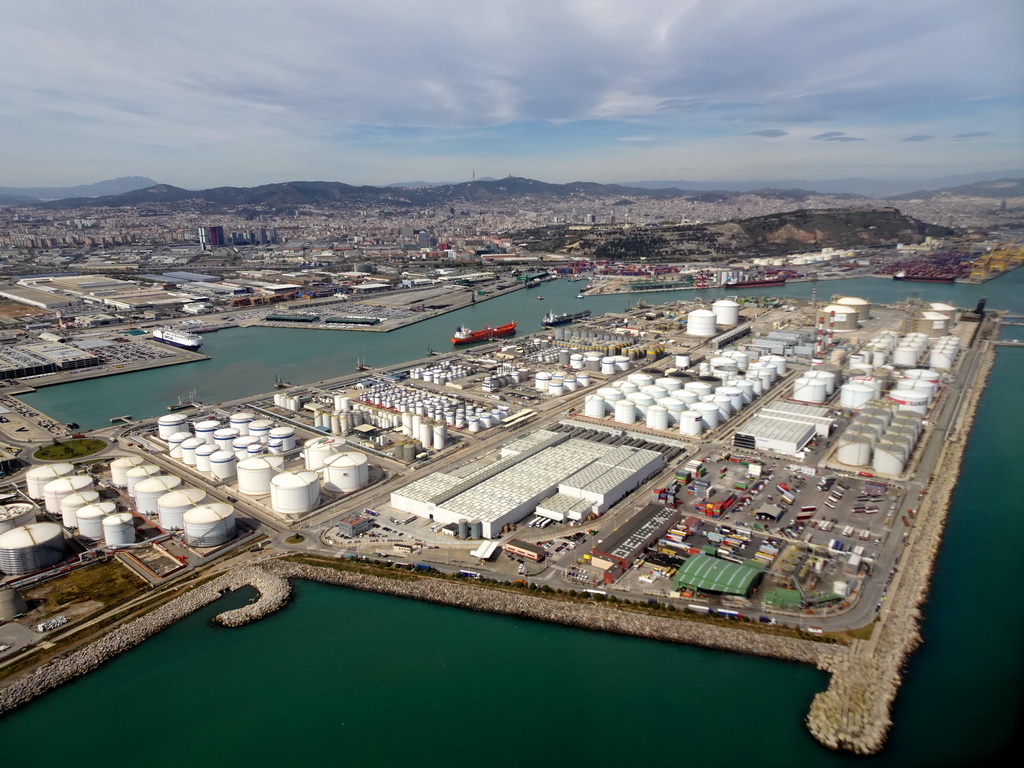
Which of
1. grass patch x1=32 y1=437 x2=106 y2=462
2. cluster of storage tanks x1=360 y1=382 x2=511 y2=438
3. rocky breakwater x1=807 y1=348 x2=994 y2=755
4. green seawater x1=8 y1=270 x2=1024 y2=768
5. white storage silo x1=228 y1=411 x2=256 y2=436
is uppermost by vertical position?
white storage silo x1=228 y1=411 x2=256 y2=436

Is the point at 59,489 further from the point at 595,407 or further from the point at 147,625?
the point at 595,407

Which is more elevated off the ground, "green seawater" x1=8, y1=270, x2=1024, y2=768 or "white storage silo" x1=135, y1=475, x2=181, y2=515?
"white storage silo" x1=135, y1=475, x2=181, y2=515

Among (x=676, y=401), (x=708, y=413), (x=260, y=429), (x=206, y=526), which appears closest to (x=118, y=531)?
(x=206, y=526)

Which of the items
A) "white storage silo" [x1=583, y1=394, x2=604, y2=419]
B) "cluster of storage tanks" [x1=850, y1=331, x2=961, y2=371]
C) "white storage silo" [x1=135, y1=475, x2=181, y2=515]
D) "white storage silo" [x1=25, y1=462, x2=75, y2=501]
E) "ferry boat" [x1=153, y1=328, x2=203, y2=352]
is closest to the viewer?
"white storage silo" [x1=135, y1=475, x2=181, y2=515]

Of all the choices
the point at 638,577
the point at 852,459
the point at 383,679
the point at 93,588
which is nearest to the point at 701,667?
the point at 638,577

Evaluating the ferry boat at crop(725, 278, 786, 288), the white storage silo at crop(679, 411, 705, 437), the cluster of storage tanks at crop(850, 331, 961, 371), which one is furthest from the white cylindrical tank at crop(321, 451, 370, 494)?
the ferry boat at crop(725, 278, 786, 288)

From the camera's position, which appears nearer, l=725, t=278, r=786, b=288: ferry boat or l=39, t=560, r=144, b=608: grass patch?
l=39, t=560, r=144, b=608: grass patch

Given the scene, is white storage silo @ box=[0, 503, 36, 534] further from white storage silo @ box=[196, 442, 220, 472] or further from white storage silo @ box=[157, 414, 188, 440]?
white storage silo @ box=[157, 414, 188, 440]

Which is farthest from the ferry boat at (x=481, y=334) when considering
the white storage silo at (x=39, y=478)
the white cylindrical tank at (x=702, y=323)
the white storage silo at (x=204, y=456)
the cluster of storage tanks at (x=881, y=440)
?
the white storage silo at (x=39, y=478)

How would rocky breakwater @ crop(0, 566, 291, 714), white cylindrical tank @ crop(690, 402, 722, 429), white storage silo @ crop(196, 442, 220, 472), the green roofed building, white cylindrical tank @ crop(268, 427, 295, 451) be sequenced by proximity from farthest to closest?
1. white cylindrical tank @ crop(690, 402, 722, 429)
2. white cylindrical tank @ crop(268, 427, 295, 451)
3. white storage silo @ crop(196, 442, 220, 472)
4. the green roofed building
5. rocky breakwater @ crop(0, 566, 291, 714)
